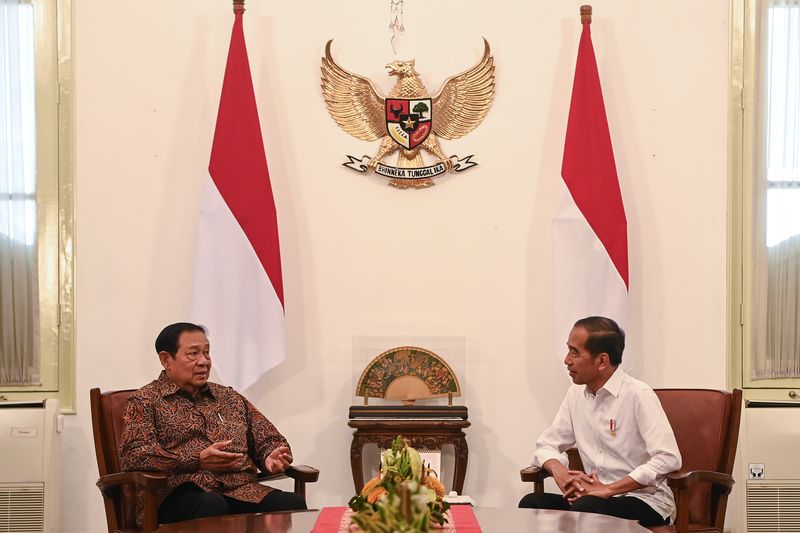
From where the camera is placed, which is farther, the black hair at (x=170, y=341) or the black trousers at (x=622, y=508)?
the black hair at (x=170, y=341)

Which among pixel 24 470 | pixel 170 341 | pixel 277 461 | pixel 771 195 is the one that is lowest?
pixel 24 470

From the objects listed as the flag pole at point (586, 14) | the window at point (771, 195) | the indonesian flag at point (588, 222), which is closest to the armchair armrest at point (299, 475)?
the indonesian flag at point (588, 222)

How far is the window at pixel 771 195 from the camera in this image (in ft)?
16.5

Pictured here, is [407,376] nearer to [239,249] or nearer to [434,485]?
[239,249]

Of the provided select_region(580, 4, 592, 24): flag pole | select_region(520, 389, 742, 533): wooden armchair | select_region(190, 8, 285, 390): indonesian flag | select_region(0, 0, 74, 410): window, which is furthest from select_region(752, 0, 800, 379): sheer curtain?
select_region(0, 0, 74, 410): window

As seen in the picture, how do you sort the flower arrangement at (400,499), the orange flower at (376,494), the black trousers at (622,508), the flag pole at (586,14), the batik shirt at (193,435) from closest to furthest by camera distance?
the flower arrangement at (400,499) < the orange flower at (376,494) < the black trousers at (622,508) < the batik shirt at (193,435) < the flag pole at (586,14)

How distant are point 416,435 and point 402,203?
1.15 m

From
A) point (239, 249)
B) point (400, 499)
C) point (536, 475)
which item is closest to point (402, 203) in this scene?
point (239, 249)

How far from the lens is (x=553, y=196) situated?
16.6ft

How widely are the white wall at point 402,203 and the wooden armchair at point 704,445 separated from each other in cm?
105

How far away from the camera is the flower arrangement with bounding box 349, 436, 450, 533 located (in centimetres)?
200

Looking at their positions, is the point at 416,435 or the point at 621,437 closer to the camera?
the point at 621,437

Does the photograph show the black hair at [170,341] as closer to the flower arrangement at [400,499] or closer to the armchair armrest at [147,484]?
the armchair armrest at [147,484]

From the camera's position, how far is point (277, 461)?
3863 mm
